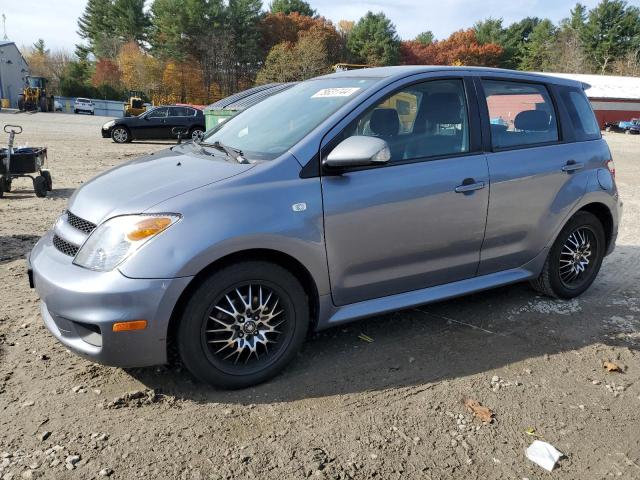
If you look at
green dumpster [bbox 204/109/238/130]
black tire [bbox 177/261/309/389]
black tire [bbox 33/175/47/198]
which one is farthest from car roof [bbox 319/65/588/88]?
green dumpster [bbox 204/109/238/130]

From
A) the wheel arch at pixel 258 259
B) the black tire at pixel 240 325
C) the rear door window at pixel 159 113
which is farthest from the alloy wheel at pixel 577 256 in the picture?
the rear door window at pixel 159 113

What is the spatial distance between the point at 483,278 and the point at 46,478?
305 cm

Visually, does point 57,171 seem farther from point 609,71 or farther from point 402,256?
point 609,71

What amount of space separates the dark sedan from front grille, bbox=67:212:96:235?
1835 cm

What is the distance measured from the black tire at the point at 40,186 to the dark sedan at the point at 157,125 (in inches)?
478

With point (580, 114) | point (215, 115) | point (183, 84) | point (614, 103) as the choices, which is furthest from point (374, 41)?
point (580, 114)

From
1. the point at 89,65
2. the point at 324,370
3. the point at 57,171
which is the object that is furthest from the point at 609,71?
the point at 324,370

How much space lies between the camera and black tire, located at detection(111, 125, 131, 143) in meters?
20.8

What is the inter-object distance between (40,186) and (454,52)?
81.3m

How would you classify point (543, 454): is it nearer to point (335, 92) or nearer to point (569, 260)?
point (569, 260)

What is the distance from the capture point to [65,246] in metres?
3.08

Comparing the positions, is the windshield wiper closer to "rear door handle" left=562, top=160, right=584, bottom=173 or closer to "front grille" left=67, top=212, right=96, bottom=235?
"front grille" left=67, top=212, right=96, bottom=235

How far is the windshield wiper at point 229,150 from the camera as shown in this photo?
11.0ft

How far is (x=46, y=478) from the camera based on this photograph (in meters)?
2.43
